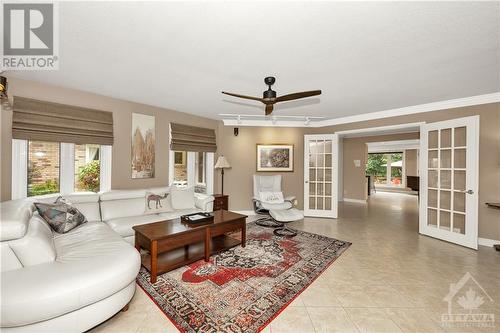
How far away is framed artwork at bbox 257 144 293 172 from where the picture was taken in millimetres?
5332

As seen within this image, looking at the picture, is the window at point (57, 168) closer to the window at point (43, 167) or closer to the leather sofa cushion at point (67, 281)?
the window at point (43, 167)

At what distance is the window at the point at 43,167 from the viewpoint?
3.00 m

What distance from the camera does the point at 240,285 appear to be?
2217 mm

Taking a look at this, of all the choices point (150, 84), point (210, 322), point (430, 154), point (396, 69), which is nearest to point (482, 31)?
point (396, 69)

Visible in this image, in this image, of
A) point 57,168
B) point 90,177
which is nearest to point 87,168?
point 90,177

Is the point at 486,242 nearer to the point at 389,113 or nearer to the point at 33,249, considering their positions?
the point at 389,113

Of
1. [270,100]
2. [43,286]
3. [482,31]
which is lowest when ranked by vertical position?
[43,286]

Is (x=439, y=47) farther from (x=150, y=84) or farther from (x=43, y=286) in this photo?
(x=43, y=286)

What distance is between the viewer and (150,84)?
301 cm

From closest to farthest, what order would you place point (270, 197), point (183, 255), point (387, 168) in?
point (183, 255)
point (270, 197)
point (387, 168)

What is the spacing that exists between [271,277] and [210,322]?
0.90m

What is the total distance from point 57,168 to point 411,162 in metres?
13.3

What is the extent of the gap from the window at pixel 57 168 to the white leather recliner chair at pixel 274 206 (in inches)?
112

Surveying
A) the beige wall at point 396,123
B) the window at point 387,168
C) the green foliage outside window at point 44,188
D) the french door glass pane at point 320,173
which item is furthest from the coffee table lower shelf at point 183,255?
the window at point 387,168
